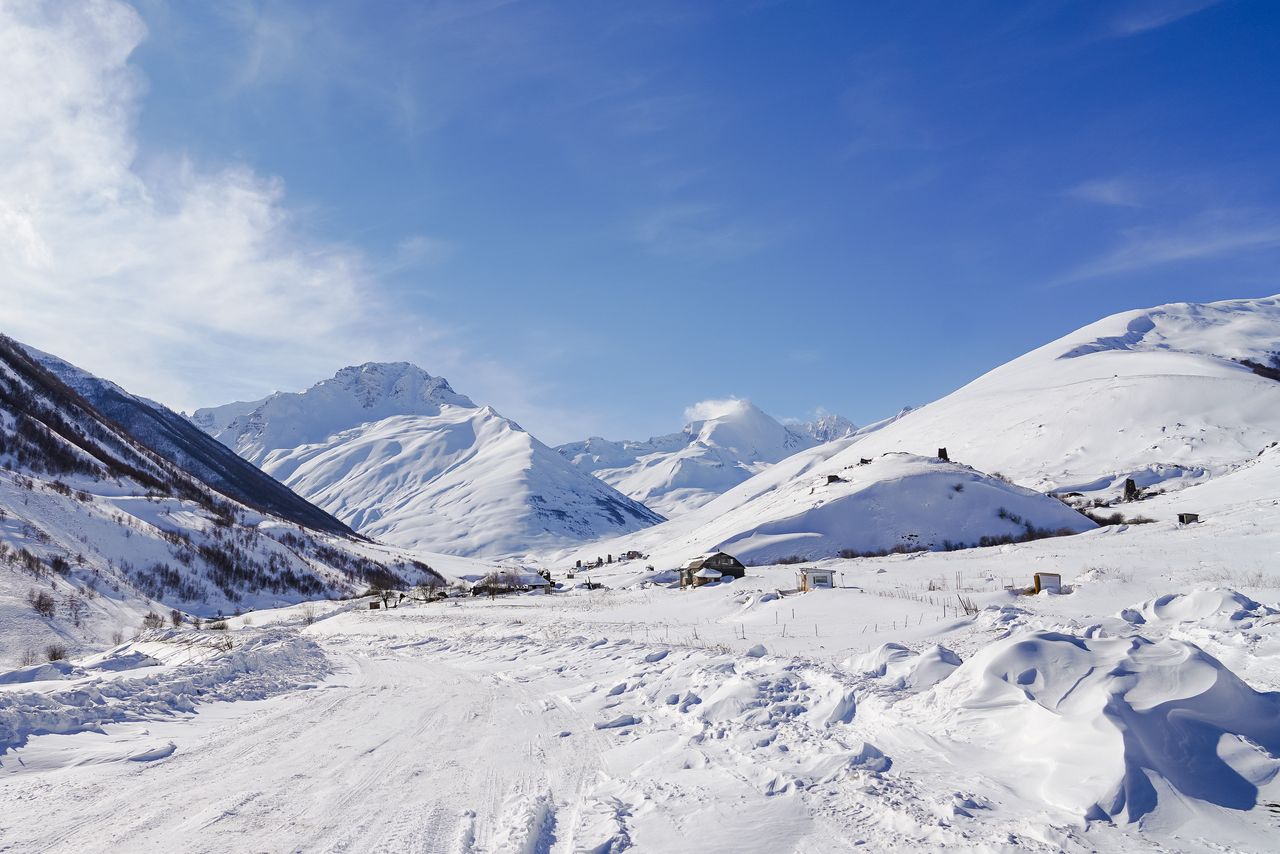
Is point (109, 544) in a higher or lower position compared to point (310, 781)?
higher

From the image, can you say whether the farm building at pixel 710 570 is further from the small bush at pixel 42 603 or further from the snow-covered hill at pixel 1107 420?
the snow-covered hill at pixel 1107 420

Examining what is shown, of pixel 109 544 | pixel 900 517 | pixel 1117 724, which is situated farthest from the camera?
pixel 900 517

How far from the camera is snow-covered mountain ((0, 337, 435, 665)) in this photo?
80.8 feet

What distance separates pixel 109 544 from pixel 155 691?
3564 cm

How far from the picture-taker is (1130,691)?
6.51 metres

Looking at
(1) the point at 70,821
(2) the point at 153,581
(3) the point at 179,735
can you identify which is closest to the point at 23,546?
(2) the point at 153,581

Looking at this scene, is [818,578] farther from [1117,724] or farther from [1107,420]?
[1107,420]

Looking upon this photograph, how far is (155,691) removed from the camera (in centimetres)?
1113

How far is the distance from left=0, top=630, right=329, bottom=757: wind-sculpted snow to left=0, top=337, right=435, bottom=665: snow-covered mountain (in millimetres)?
8432

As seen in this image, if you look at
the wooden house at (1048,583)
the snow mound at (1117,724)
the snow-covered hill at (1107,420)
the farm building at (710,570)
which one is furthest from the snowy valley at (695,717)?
the snow-covered hill at (1107,420)

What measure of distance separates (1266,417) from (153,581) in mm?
120808

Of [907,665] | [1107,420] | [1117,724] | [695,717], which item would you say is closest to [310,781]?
[695,717]

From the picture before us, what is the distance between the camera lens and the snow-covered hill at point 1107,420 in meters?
84.6

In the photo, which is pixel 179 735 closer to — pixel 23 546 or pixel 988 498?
pixel 23 546
